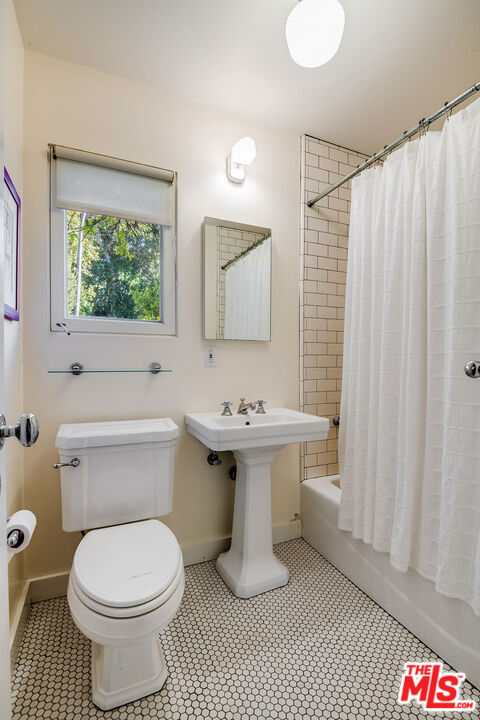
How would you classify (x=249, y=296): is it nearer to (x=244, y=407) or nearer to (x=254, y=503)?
(x=244, y=407)

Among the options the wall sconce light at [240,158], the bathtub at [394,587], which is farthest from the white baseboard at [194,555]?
the wall sconce light at [240,158]

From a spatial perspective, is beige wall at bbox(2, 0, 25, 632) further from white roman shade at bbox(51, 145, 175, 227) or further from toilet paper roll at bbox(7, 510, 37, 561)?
toilet paper roll at bbox(7, 510, 37, 561)

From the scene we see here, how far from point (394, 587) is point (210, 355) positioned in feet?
4.53

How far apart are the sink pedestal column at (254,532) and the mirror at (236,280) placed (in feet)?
2.24

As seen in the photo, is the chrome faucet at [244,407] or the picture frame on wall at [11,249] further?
the chrome faucet at [244,407]

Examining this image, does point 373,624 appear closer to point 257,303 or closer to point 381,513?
point 381,513

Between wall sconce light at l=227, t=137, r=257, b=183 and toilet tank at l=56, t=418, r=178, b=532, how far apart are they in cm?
141

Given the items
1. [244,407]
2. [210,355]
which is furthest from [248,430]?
[210,355]

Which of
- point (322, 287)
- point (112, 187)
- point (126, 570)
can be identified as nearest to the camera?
point (126, 570)

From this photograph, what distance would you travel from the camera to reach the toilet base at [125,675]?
1169mm

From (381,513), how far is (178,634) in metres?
0.99

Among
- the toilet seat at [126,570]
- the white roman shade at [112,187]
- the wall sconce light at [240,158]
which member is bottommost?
the toilet seat at [126,570]

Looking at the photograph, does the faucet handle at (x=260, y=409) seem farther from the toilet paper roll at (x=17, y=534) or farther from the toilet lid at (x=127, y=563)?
the toilet paper roll at (x=17, y=534)

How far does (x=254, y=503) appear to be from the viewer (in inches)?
69.2
